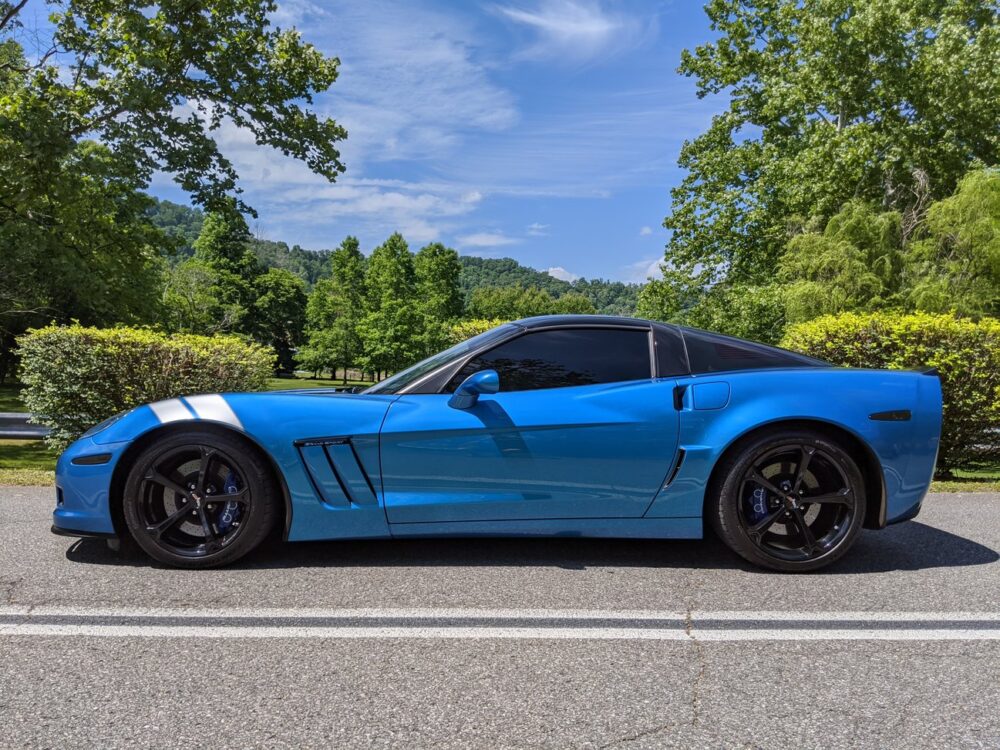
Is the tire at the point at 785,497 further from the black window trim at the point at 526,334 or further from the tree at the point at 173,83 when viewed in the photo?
the tree at the point at 173,83

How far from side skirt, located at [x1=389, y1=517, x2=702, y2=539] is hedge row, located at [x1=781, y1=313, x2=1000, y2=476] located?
4.25 meters

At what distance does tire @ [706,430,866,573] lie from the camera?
3600 mm

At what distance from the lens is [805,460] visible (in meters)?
3.61

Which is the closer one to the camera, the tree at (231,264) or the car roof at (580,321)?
the car roof at (580,321)

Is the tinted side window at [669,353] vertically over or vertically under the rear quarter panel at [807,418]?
over

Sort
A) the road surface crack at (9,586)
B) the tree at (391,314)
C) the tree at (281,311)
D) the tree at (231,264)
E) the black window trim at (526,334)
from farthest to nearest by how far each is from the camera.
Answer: the tree at (281,311) < the tree at (231,264) < the tree at (391,314) < the black window trim at (526,334) < the road surface crack at (9,586)

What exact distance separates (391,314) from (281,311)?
50.0 ft

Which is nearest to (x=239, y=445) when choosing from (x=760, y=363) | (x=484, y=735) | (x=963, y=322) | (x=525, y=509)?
(x=525, y=509)

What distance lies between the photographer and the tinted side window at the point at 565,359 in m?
3.71

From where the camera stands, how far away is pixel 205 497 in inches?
139

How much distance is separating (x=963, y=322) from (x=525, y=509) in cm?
573

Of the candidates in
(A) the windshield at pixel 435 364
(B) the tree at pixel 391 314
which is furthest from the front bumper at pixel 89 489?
(B) the tree at pixel 391 314

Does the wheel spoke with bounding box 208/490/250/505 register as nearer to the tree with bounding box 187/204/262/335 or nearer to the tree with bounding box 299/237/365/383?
the tree with bounding box 187/204/262/335

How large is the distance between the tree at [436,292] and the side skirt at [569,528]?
4612 cm
